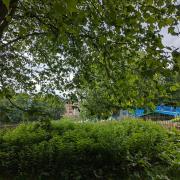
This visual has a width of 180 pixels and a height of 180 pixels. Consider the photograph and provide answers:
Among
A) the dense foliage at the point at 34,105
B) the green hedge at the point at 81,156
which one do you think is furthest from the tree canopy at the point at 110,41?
the green hedge at the point at 81,156

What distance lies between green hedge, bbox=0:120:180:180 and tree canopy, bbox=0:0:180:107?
1.30m

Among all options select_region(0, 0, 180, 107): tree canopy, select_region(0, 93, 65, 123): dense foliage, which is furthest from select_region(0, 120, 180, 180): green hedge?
select_region(0, 0, 180, 107): tree canopy

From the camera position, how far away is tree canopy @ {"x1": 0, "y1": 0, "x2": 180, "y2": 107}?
4250 mm

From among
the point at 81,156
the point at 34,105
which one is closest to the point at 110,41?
the point at 34,105

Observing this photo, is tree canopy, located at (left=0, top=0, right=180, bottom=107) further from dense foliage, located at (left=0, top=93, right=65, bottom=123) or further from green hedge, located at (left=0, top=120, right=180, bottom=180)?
green hedge, located at (left=0, top=120, right=180, bottom=180)

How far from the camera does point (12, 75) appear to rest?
7945 millimetres

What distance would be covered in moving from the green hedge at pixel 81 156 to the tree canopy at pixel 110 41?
4.26 ft

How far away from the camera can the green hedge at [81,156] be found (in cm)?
717

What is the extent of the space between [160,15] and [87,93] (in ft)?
8.36

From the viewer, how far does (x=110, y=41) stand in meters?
4.96

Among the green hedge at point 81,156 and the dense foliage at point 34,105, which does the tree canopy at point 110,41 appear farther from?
the green hedge at point 81,156

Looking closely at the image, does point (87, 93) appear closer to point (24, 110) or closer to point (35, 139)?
point (24, 110)

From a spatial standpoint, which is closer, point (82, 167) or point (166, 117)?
point (82, 167)

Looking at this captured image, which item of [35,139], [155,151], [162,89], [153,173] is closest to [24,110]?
[162,89]
